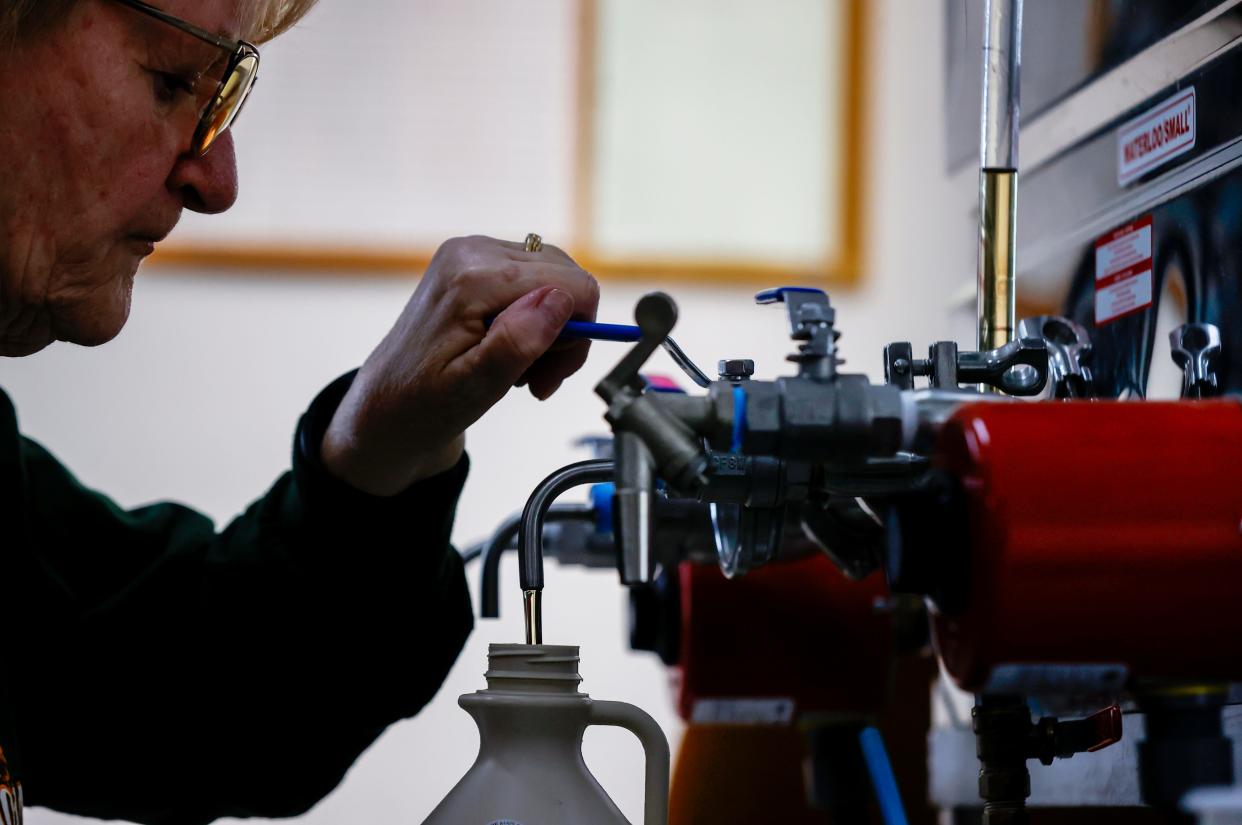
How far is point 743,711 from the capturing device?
751mm

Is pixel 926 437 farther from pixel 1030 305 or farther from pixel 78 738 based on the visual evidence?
pixel 78 738

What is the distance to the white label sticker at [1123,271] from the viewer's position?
660 millimetres

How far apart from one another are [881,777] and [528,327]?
1.23 feet

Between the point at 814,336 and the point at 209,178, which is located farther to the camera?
the point at 209,178

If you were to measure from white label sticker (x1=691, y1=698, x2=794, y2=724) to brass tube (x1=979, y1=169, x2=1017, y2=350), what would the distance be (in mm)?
244

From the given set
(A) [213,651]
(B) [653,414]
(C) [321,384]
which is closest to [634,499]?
(B) [653,414]

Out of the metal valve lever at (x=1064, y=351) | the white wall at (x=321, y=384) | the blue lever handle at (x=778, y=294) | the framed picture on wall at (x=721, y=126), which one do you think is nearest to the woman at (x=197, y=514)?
the blue lever handle at (x=778, y=294)

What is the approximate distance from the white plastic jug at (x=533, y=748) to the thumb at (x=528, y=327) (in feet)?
0.45

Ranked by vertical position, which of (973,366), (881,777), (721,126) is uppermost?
(721,126)

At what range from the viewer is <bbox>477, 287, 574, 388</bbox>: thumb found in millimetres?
562

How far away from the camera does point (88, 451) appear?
1445mm

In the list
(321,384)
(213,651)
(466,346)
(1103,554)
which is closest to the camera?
(1103,554)

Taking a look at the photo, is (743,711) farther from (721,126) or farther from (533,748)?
(721,126)

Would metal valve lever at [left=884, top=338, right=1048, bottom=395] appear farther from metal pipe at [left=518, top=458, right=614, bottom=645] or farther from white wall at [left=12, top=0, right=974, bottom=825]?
white wall at [left=12, top=0, right=974, bottom=825]
